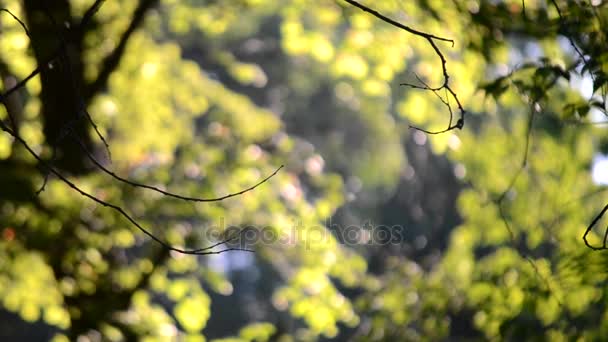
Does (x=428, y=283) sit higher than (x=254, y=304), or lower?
lower

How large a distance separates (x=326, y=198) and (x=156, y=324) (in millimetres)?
1450

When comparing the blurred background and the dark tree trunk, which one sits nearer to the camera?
the dark tree trunk

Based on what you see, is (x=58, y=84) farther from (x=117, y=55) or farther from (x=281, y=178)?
(x=281, y=178)

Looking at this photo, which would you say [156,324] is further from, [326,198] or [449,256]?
[449,256]

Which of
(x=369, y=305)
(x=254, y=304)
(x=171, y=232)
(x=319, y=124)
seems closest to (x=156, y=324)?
(x=171, y=232)

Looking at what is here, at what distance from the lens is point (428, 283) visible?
13.2 ft

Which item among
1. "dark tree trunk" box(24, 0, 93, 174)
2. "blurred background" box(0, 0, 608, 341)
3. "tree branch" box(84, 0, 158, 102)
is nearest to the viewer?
"dark tree trunk" box(24, 0, 93, 174)

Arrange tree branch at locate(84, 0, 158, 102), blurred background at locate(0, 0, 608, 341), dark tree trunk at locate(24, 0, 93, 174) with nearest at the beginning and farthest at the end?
1. dark tree trunk at locate(24, 0, 93, 174)
2. blurred background at locate(0, 0, 608, 341)
3. tree branch at locate(84, 0, 158, 102)

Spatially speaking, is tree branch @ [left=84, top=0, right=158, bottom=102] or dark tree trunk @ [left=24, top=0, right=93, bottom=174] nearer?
dark tree trunk @ [left=24, top=0, right=93, bottom=174]

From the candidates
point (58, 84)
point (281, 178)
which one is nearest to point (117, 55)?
point (58, 84)

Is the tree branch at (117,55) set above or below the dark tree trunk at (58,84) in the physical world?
above

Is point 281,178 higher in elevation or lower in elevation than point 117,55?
higher

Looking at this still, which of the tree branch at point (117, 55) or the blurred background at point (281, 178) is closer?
the blurred background at point (281, 178)

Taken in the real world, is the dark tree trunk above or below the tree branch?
below
